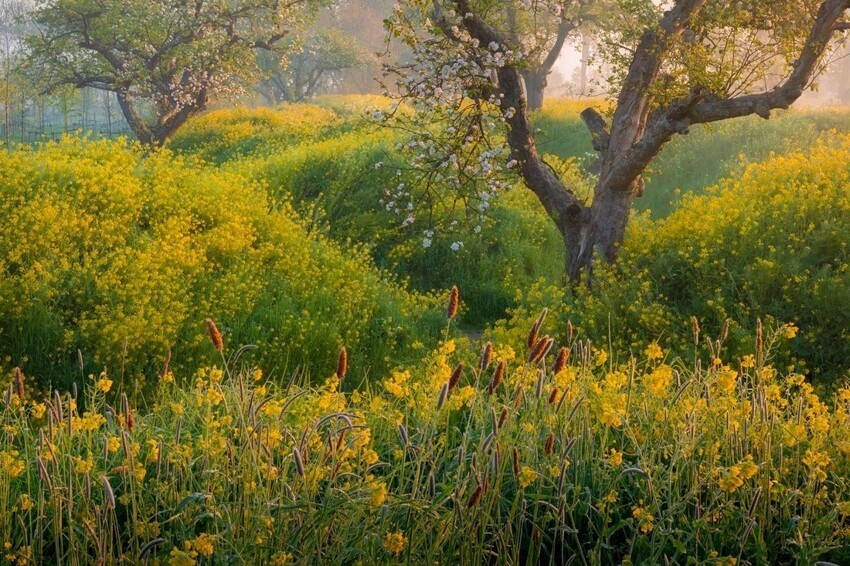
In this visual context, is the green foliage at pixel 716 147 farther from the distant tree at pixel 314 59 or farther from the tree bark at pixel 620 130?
the distant tree at pixel 314 59

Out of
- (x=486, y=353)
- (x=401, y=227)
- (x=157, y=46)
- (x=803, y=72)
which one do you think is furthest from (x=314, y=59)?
(x=486, y=353)

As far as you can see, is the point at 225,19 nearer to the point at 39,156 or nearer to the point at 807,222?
the point at 39,156

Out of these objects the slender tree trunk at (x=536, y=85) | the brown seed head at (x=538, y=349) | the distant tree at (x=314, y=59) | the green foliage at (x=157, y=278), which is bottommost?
the green foliage at (x=157, y=278)

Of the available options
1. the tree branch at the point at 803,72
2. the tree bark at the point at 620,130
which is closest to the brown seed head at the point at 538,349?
the tree branch at the point at 803,72

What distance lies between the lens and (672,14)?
10148mm

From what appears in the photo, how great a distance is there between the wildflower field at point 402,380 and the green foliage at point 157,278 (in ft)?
0.13

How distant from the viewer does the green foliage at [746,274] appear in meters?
7.90

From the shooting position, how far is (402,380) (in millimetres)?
4164

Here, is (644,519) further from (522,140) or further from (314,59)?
(314,59)

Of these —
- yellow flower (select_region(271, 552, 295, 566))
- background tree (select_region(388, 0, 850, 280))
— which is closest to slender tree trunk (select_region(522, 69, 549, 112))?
background tree (select_region(388, 0, 850, 280))

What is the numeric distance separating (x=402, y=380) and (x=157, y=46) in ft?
80.6

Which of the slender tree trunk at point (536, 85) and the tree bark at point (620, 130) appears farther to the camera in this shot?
the slender tree trunk at point (536, 85)

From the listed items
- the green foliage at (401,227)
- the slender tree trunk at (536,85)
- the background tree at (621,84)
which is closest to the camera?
the background tree at (621,84)

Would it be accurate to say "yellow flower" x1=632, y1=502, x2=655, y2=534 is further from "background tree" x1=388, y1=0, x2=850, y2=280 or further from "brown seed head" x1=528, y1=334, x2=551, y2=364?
"background tree" x1=388, y1=0, x2=850, y2=280
